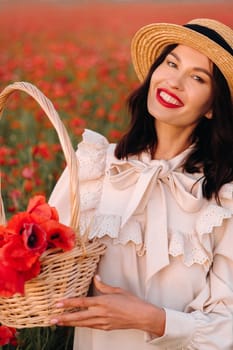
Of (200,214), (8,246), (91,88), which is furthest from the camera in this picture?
(91,88)

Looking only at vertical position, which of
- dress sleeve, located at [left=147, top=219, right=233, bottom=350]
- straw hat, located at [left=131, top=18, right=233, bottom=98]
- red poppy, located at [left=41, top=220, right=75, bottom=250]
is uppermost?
straw hat, located at [left=131, top=18, right=233, bottom=98]

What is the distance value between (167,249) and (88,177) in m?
0.30

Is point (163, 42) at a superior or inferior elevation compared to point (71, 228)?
superior

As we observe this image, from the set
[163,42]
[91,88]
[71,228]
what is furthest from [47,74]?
[71,228]

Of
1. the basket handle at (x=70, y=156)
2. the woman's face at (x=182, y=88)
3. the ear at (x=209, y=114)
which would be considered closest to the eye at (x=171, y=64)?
the woman's face at (x=182, y=88)

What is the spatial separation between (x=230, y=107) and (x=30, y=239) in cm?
70

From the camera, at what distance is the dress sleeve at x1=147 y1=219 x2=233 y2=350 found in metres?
1.79

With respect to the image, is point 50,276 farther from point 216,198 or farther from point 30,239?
point 216,198

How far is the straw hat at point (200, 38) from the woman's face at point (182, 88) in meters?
0.03

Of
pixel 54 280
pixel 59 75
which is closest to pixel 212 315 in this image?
pixel 54 280

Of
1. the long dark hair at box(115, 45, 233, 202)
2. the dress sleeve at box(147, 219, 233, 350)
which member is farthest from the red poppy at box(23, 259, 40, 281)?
the long dark hair at box(115, 45, 233, 202)

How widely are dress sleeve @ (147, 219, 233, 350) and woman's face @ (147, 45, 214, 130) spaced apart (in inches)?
11.4

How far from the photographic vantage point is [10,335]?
1.95 metres

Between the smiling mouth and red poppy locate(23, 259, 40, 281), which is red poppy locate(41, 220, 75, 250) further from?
A: the smiling mouth
